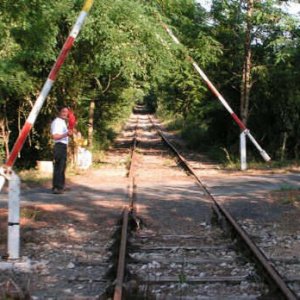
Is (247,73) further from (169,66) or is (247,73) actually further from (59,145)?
(59,145)

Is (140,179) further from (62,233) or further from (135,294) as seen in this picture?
(135,294)

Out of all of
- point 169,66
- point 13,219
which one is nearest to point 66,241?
point 13,219

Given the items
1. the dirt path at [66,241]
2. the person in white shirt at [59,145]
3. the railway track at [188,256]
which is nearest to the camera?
the railway track at [188,256]

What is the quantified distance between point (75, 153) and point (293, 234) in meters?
9.80

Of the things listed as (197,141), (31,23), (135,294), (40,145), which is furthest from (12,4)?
(197,141)

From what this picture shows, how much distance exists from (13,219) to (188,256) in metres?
2.17

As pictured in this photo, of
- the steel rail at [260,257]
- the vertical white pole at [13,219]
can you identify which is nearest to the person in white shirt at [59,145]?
the steel rail at [260,257]

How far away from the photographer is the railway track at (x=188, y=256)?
6.22 metres

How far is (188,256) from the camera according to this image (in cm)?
767

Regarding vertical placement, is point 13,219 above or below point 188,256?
above

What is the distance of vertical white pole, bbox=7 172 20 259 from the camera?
7.34m

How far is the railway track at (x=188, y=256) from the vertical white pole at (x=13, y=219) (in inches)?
48.8

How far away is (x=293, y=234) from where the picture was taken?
898cm

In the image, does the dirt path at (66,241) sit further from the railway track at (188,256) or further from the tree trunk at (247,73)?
the tree trunk at (247,73)
